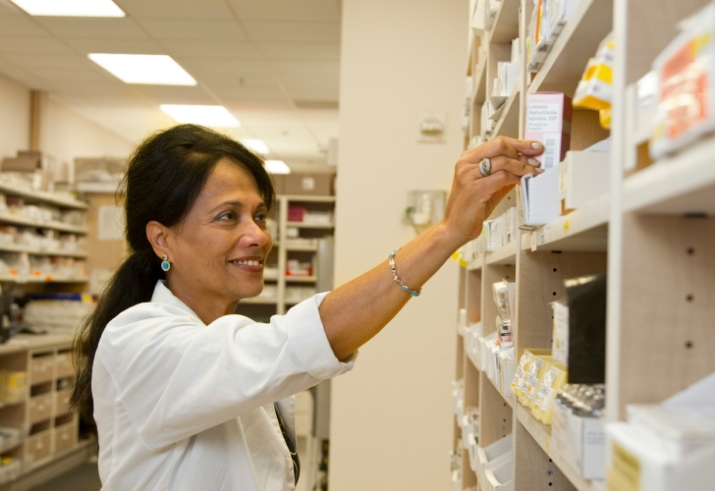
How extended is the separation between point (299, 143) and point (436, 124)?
627 cm

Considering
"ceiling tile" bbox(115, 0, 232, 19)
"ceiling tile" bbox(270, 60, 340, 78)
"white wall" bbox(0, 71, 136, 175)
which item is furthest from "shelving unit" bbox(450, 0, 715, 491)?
"white wall" bbox(0, 71, 136, 175)

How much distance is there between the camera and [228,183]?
1.69m

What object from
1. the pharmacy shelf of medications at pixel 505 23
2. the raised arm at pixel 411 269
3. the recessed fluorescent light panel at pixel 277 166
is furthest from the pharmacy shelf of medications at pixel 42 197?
the raised arm at pixel 411 269

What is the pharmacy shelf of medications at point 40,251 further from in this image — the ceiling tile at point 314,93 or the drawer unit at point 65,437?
the ceiling tile at point 314,93

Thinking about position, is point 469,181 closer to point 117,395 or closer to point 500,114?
point 500,114

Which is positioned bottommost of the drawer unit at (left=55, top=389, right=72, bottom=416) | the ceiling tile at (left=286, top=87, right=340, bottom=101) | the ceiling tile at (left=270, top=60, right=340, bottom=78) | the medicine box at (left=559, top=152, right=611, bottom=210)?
the drawer unit at (left=55, top=389, right=72, bottom=416)

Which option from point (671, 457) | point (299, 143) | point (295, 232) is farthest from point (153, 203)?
point (299, 143)

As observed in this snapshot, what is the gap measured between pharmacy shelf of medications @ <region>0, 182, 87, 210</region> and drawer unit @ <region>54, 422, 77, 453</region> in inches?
78.8

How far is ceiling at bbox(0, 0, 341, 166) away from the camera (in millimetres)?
5066

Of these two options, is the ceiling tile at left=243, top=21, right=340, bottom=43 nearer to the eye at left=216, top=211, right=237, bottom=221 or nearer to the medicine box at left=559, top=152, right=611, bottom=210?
the eye at left=216, top=211, right=237, bottom=221

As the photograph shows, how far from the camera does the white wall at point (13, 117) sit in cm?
683

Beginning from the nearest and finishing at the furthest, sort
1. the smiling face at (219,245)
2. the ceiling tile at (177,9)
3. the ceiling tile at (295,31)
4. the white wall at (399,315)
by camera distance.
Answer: the smiling face at (219,245) → the white wall at (399,315) → the ceiling tile at (177,9) → the ceiling tile at (295,31)

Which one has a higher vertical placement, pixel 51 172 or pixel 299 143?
pixel 299 143

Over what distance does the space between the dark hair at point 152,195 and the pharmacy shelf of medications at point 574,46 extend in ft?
2.56
